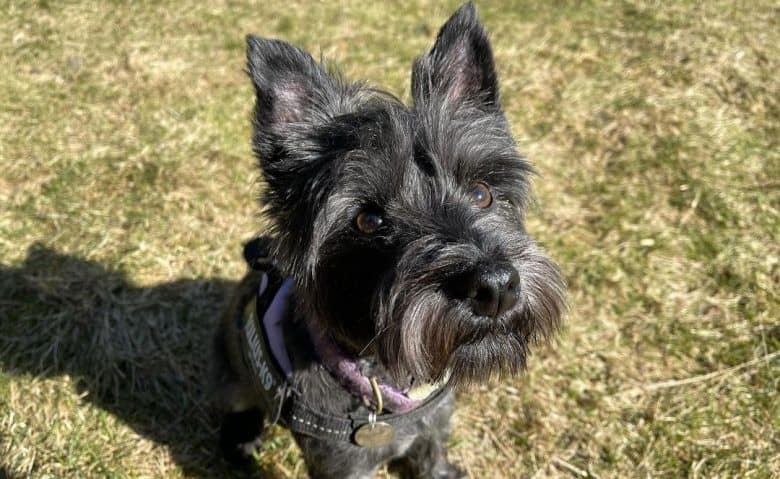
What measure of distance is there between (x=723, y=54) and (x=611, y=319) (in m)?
3.83

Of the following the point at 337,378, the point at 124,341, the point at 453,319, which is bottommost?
the point at 124,341

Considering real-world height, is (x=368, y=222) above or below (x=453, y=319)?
above

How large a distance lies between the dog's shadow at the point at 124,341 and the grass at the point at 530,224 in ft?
0.05

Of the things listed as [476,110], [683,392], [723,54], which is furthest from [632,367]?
[723,54]

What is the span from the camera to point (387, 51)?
7.46m

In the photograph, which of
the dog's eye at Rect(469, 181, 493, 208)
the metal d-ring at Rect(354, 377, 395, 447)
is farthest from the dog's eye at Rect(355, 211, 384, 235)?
the metal d-ring at Rect(354, 377, 395, 447)

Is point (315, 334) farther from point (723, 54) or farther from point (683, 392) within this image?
point (723, 54)

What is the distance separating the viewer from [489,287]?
243cm

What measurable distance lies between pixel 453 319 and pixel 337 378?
2.68 feet

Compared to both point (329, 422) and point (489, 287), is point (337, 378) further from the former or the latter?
point (489, 287)

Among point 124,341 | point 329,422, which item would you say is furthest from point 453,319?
point 124,341

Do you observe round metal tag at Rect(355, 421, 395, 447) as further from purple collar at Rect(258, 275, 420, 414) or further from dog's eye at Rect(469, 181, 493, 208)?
dog's eye at Rect(469, 181, 493, 208)

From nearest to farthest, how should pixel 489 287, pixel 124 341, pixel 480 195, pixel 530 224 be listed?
1. pixel 489 287
2. pixel 480 195
3. pixel 124 341
4. pixel 530 224

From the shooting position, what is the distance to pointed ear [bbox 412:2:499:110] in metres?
3.12
